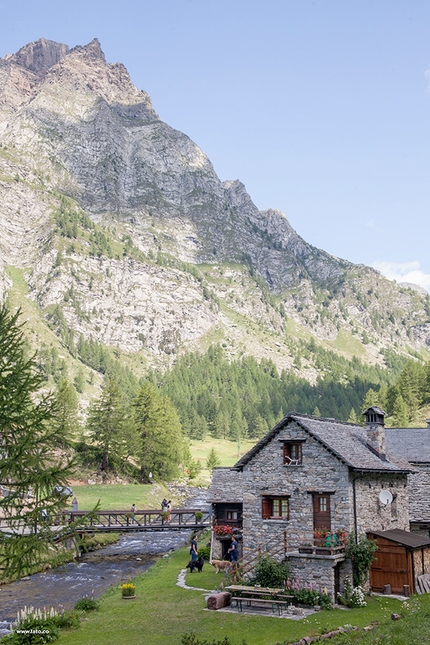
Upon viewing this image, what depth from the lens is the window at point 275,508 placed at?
36.8m

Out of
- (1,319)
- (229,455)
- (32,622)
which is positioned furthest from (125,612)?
(229,455)

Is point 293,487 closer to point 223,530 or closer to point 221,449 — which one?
point 223,530

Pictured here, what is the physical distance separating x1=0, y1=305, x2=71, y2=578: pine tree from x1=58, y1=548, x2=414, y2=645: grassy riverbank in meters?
9.68

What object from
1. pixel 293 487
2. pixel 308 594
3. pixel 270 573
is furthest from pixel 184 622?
pixel 293 487

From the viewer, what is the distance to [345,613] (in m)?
30.4

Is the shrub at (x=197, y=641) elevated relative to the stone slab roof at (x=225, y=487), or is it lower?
lower

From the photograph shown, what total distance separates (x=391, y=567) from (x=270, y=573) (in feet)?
24.7

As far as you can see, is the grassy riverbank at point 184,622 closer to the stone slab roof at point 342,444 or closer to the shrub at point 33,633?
the shrub at point 33,633

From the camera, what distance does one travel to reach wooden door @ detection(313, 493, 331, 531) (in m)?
34.9

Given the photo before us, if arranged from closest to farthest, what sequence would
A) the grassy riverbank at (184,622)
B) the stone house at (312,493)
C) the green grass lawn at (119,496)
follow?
1. the grassy riverbank at (184,622)
2. the stone house at (312,493)
3. the green grass lawn at (119,496)

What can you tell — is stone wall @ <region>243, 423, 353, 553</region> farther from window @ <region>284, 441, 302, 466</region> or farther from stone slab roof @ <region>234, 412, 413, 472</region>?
stone slab roof @ <region>234, 412, 413, 472</region>

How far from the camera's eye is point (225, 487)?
159 ft

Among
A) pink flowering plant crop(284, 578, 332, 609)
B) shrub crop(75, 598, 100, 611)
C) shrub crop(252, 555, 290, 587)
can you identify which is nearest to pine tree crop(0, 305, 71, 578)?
shrub crop(75, 598, 100, 611)

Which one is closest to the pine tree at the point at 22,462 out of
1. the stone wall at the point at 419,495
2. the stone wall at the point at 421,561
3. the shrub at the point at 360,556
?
the shrub at the point at 360,556
